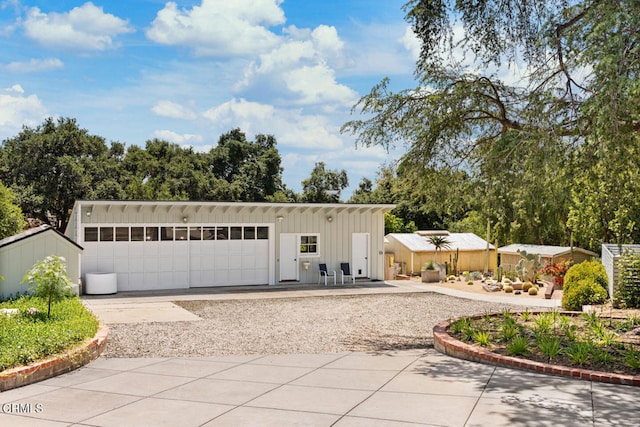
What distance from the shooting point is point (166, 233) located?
18578mm

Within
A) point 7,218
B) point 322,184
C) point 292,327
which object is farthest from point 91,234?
point 322,184

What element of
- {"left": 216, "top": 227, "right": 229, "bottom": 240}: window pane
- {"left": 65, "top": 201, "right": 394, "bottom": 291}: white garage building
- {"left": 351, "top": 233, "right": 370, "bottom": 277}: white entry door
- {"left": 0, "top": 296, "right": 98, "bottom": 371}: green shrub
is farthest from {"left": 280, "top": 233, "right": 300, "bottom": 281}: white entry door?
{"left": 0, "top": 296, "right": 98, "bottom": 371}: green shrub

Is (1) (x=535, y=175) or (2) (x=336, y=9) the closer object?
(1) (x=535, y=175)

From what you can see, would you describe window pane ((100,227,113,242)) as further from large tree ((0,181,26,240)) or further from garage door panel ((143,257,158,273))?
large tree ((0,181,26,240))

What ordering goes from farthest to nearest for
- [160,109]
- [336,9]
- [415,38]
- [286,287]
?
[160,109] < [286,287] < [336,9] < [415,38]

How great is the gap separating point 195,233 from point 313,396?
13.6m

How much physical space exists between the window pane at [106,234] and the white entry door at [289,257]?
5498 millimetres

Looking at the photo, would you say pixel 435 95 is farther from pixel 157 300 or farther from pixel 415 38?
pixel 157 300

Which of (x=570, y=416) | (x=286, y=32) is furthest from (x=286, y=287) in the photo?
(x=570, y=416)

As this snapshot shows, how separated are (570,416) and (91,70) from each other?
20.8 m

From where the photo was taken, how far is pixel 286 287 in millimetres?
19203

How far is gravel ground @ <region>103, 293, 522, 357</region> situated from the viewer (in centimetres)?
922

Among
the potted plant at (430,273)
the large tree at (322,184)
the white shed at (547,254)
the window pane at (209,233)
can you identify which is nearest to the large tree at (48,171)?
the large tree at (322,184)

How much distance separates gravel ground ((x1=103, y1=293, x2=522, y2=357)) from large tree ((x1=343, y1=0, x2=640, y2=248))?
3185 mm
